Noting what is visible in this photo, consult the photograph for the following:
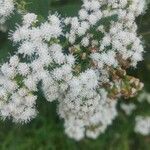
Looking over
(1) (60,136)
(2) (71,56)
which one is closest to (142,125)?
(1) (60,136)

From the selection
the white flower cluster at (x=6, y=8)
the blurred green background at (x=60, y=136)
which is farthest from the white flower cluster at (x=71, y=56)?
the blurred green background at (x=60, y=136)

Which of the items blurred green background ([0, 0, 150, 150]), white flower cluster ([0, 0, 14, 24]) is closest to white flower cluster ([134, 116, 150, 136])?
blurred green background ([0, 0, 150, 150])

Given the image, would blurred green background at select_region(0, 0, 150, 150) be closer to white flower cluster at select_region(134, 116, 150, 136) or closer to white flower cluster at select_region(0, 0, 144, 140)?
white flower cluster at select_region(134, 116, 150, 136)

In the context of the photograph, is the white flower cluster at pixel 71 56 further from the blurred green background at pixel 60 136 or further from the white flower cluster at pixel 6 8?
the blurred green background at pixel 60 136

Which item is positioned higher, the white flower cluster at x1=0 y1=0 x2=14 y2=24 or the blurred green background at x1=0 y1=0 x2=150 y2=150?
the white flower cluster at x1=0 y1=0 x2=14 y2=24

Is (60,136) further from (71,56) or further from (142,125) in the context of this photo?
(71,56)
